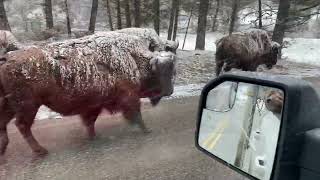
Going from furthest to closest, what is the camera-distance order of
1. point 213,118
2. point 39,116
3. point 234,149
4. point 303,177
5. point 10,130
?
point 39,116 → point 10,130 → point 213,118 → point 234,149 → point 303,177

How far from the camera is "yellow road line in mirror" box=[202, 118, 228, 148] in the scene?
2.28 m

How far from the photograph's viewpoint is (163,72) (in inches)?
290

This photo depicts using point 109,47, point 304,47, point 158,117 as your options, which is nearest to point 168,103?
point 158,117

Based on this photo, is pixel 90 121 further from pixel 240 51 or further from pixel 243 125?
pixel 240 51

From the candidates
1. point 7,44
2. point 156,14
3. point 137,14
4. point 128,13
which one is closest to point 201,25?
point 156,14

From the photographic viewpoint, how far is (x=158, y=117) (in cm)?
838

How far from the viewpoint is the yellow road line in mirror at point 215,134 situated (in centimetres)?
228

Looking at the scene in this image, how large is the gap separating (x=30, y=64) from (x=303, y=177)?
4.76m

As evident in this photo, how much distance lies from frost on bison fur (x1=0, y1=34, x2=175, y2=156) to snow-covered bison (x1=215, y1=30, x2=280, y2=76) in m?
5.03

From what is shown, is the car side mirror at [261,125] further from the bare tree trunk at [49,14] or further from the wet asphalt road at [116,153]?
the bare tree trunk at [49,14]

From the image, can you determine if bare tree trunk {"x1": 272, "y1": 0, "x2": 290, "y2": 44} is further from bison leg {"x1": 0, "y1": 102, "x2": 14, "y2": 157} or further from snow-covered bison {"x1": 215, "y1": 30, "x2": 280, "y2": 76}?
bison leg {"x1": 0, "y1": 102, "x2": 14, "y2": 157}

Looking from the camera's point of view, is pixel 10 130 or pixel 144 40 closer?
pixel 10 130

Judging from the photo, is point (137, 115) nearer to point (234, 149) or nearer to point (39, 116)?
point (39, 116)

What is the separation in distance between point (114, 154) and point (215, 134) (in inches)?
165
